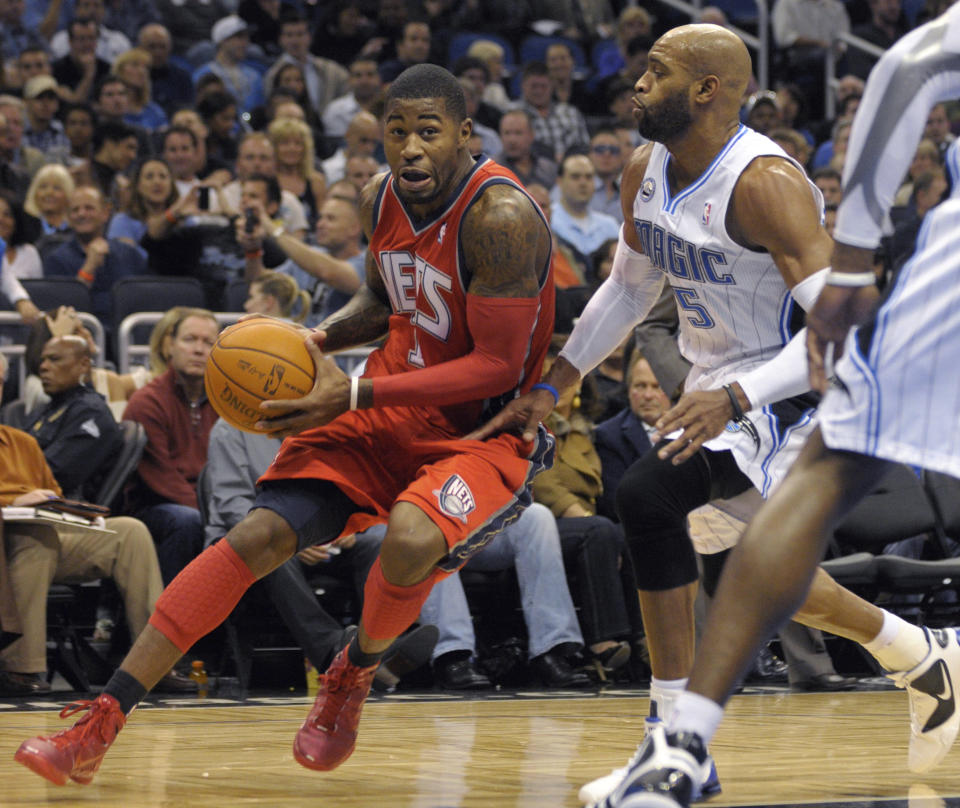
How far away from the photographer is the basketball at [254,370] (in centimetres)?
357

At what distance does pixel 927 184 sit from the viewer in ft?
31.3

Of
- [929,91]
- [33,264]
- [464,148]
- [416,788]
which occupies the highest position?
[929,91]

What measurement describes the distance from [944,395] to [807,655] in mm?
4278

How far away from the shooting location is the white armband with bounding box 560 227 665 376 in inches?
154

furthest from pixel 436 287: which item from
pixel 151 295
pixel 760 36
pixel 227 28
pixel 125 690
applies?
pixel 760 36

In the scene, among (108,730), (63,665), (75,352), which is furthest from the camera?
(75,352)

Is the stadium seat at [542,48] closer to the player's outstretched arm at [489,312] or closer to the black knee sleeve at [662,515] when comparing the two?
the player's outstretched arm at [489,312]

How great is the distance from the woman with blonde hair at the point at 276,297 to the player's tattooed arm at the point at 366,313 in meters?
3.09

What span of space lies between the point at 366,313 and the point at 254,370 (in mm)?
599

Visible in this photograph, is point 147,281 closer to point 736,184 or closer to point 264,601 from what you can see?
point 264,601

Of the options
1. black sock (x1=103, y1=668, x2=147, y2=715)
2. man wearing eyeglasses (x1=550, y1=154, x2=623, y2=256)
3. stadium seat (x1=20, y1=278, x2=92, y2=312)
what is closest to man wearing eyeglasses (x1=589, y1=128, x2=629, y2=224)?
man wearing eyeglasses (x1=550, y1=154, x2=623, y2=256)

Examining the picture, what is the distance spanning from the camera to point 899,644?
3.74 metres

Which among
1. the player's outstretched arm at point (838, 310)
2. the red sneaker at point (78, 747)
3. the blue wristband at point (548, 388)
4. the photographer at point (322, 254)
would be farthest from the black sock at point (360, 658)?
the photographer at point (322, 254)

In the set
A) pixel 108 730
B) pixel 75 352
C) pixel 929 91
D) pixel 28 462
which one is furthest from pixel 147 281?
pixel 929 91
